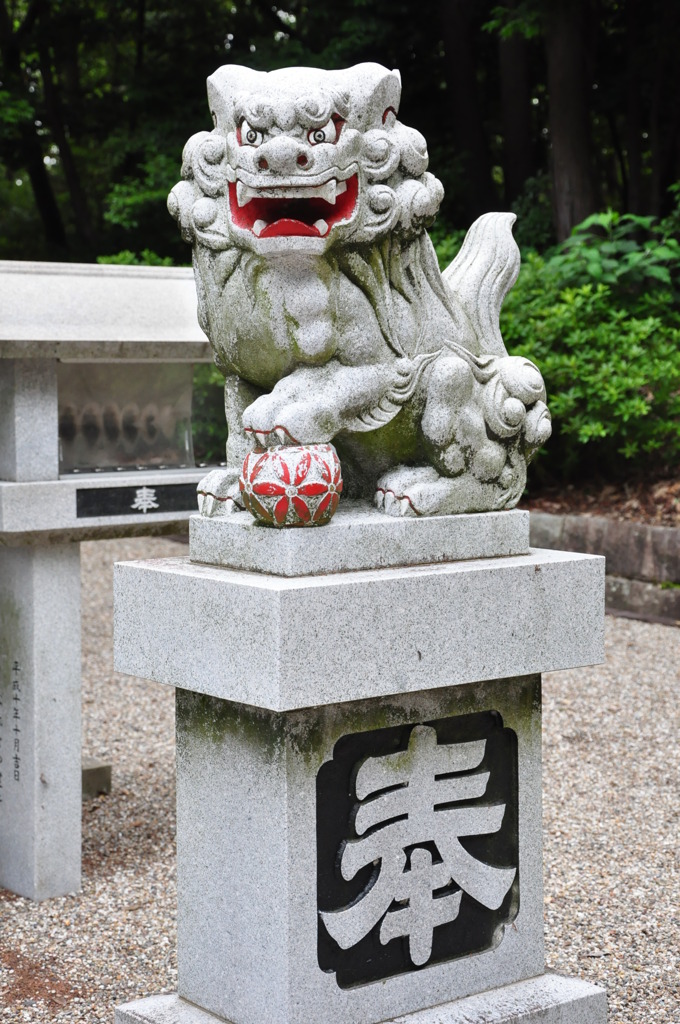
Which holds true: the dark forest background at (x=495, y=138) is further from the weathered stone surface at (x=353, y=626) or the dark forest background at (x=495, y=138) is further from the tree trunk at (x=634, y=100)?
the weathered stone surface at (x=353, y=626)

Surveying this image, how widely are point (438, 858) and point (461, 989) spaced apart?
0.32 meters

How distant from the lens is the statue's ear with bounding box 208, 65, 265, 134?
8.93 feet

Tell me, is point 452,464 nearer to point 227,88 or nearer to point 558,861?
point 227,88

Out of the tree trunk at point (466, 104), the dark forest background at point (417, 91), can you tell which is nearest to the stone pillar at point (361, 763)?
the dark forest background at point (417, 91)

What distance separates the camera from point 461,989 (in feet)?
9.80

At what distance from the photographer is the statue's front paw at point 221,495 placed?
116 inches

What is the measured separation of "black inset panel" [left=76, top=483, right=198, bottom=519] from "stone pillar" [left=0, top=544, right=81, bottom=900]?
165 mm

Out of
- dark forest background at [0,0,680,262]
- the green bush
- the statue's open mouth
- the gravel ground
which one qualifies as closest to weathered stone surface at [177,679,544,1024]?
the gravel ground

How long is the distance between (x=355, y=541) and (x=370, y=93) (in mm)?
990

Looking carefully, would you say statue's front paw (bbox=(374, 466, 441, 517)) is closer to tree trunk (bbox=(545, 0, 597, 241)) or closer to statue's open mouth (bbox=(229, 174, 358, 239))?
statue's open mouth (bbox=(229, 174, 358, 239))

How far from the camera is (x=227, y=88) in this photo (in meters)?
2.76

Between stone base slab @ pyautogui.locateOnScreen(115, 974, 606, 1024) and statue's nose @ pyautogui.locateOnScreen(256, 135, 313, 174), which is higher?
statue's nose @ pyautogui.locateOnScreen(256, 135, 313, 174)

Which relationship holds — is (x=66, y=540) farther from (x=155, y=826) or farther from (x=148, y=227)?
(x=148, y=227)

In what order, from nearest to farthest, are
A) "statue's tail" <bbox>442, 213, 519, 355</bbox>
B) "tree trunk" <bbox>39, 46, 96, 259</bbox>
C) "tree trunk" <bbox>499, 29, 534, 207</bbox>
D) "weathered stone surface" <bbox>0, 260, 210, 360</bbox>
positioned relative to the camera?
1. "statue's tail" <bbox>442, 213, 519, 355</bbox>
2. "weathered stone surface" <bbox>0, 260, 210, 360</bbox>
3. "tree trunk" <bbox>499, 29, 534, 207</bbox>
4. "tree trunk" <bbox>39, 46, 96, 259</bbox>
